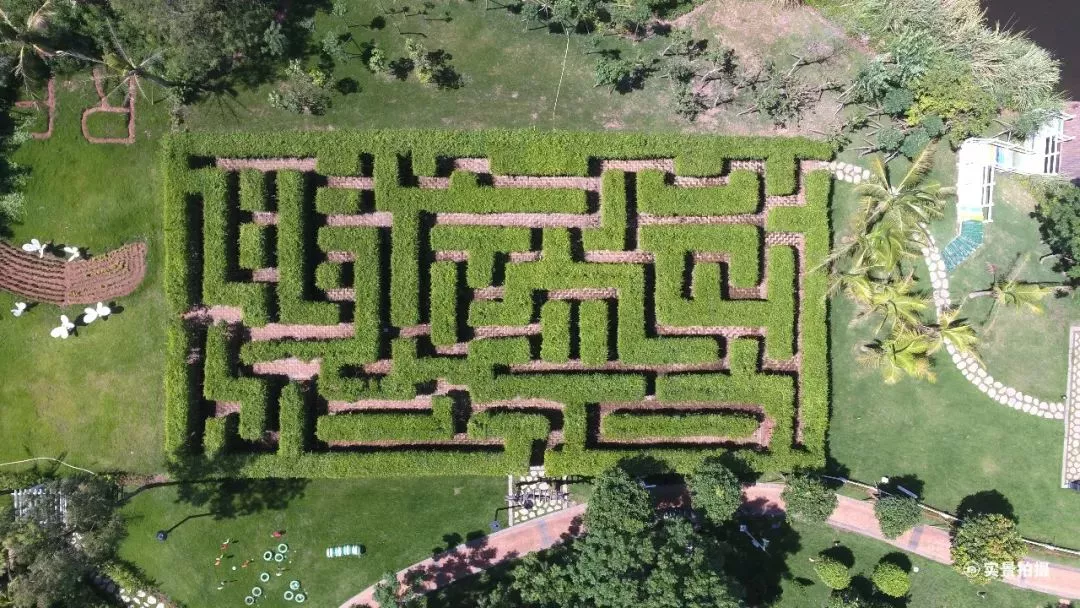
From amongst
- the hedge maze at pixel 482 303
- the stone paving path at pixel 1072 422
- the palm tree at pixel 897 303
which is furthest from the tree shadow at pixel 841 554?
the stone paving path at pixel 1072 422

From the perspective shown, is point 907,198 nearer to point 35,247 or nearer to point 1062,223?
point 1062,223

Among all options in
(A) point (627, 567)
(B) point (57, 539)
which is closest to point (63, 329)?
(B) point (57, 539)

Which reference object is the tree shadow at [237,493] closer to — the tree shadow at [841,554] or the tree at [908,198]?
the tree shadow at [841,554]

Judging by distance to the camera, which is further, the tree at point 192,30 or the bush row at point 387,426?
the bush row at point 387,426

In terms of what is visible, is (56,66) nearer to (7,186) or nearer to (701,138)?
(7,186)

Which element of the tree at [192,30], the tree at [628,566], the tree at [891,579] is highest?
the tree at [192,30]

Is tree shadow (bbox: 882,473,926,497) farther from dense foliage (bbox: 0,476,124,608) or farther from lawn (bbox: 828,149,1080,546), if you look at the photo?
dense foliage (bbox: 0,476,124,608)

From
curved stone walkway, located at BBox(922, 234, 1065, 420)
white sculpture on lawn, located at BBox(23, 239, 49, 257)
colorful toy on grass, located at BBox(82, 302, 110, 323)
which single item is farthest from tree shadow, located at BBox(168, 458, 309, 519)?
curved stone walkway, located at BBox(922, 234, 1065, 420)
